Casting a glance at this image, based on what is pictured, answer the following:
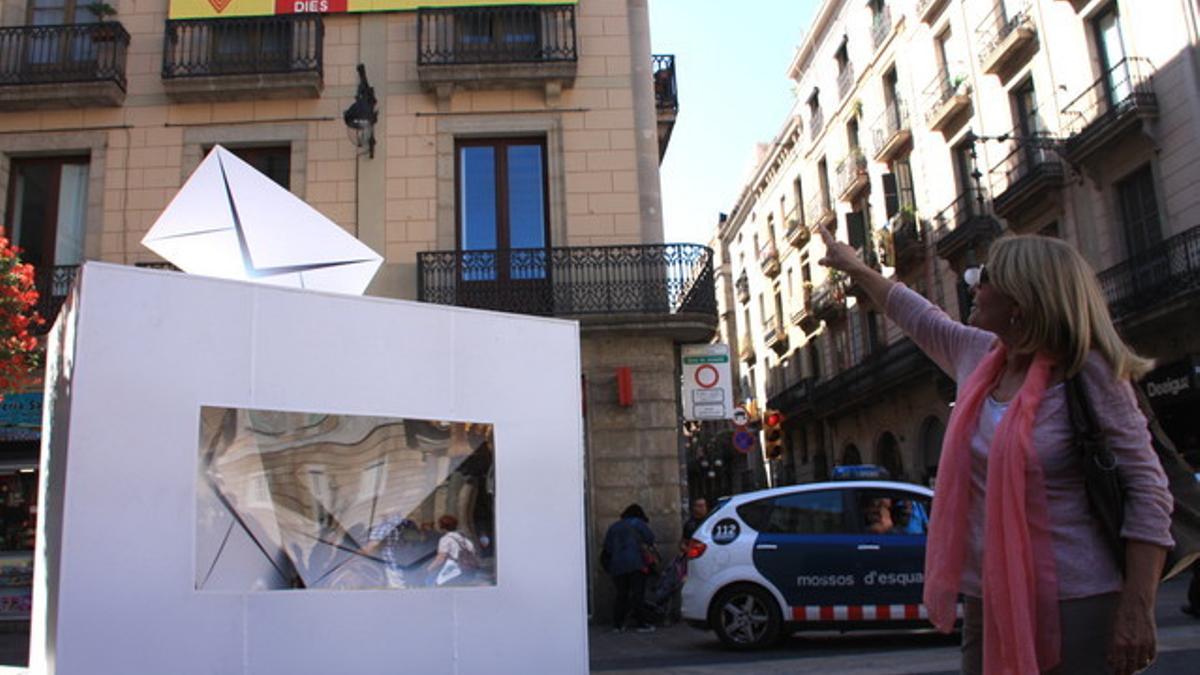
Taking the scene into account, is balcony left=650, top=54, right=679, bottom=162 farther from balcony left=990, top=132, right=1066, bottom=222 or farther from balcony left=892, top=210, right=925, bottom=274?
balcony left=892, top=210, right=925, bottom=274

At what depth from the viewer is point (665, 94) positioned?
17984mm

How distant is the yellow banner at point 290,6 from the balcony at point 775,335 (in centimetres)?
2847

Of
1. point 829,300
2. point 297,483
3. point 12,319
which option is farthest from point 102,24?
point 829,300

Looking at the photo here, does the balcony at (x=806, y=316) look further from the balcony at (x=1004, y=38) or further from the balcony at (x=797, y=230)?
the balcony at (x=1004, y=38)

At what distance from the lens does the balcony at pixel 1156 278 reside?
18422mm

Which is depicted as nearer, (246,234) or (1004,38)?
(246,234)

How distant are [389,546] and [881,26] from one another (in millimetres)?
29687

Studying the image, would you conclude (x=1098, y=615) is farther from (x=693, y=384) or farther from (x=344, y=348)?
(x=693, y=384)

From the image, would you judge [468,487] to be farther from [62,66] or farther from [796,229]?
[796,229]

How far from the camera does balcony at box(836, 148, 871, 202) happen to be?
33188 millimetres

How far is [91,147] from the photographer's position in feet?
52.1

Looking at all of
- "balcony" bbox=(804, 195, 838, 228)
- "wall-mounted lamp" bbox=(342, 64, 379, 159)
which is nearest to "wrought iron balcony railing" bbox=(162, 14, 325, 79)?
"wall-mounted lamp" bbox=(342, 64, 379, 159)

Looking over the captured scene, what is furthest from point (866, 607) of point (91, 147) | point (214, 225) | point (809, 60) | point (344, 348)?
point (809, 60)

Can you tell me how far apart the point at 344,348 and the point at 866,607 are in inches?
235
